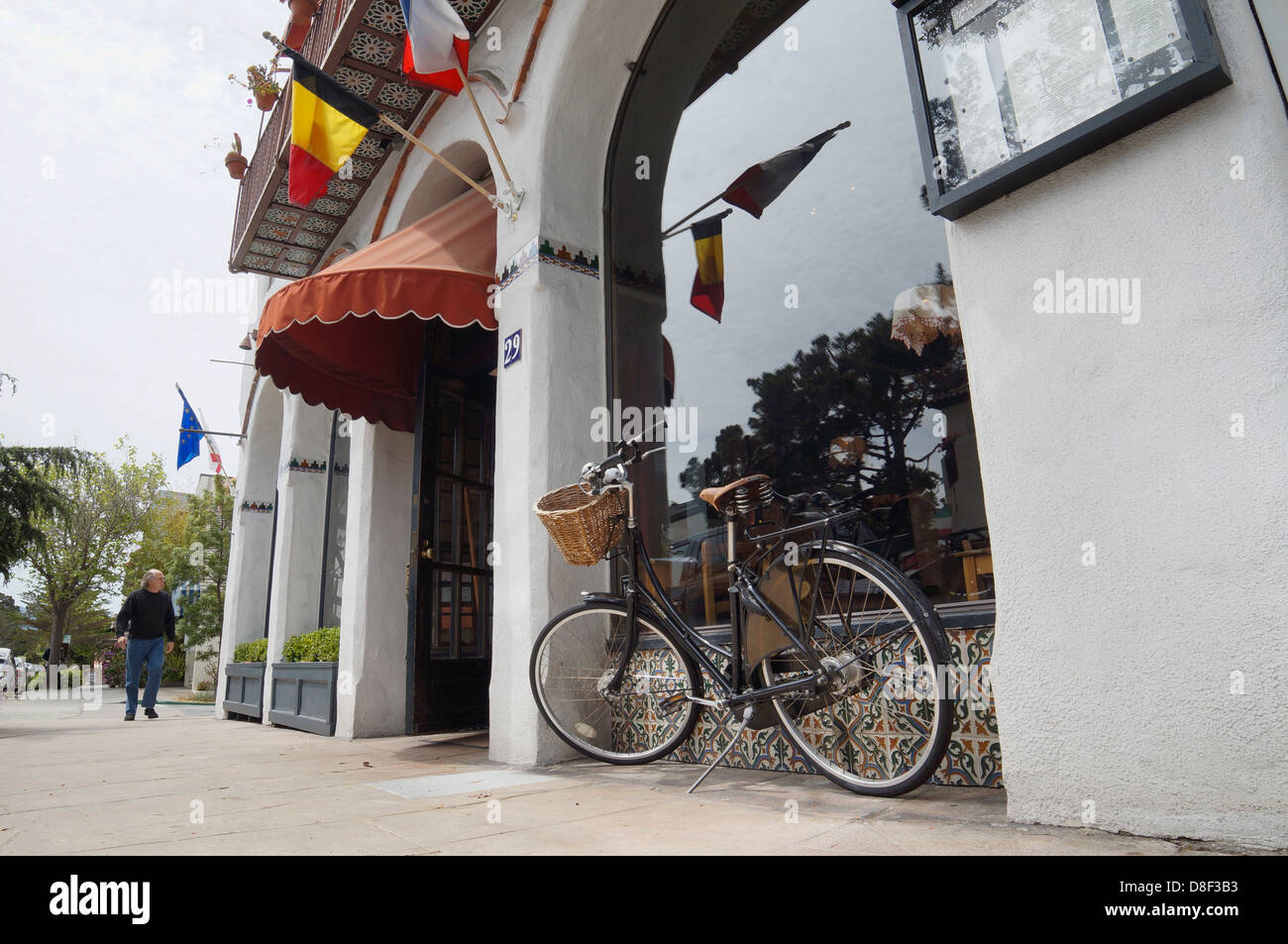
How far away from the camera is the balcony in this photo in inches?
214

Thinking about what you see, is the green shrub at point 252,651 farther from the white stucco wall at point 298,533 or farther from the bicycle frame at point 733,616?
the bicycle frame at point 733,616

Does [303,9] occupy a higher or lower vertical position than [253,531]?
higher

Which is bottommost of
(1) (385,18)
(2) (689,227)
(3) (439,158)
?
(2) (689,227)

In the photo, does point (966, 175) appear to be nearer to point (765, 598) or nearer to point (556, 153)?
point (765, 598)

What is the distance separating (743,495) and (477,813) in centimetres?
149

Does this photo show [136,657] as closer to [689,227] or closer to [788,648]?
[689,227]

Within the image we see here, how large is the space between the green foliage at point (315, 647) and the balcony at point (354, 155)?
407cm

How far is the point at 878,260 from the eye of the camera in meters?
3.75

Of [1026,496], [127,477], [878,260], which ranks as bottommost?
[1026,496]

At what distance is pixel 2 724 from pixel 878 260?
9444 millimetres

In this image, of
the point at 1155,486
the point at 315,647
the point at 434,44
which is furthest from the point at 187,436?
the point at 1155,486

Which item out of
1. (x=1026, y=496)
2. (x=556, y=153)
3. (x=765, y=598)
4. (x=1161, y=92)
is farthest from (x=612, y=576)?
(x=1161, y=92)

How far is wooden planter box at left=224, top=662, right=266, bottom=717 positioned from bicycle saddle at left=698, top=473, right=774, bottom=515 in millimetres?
7348

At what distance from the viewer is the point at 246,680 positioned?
8.96 meters
